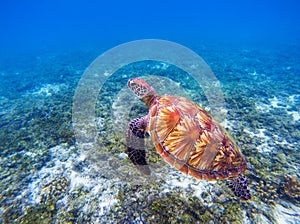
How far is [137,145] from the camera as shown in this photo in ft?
13.1

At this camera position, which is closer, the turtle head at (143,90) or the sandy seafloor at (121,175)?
the sandy seafloor at (121,175)

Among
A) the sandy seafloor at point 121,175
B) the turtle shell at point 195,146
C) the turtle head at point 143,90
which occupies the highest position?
the turtle head at point 143,90

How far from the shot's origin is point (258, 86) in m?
9.51

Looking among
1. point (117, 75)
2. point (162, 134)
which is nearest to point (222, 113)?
point (162, 134)

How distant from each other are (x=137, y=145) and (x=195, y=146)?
59.3 inches

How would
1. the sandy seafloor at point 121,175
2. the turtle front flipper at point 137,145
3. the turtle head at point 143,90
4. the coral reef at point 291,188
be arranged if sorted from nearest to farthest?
the sandy seafloor at point 121,175 < the coral reef at point 291,188 < the turtle front flipper at point 137,145 < the turtle head at point 143,90

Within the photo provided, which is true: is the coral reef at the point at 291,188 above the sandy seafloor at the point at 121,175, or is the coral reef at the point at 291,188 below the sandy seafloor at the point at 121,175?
above

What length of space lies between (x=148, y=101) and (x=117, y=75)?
7.12 m

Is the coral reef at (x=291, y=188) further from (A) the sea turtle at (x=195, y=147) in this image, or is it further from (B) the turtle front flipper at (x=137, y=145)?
(B) the turtle front flipper at (x=137, y=145)

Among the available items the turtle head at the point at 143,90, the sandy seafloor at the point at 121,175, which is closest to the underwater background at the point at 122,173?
the sandy seafloor at the point at 121,175

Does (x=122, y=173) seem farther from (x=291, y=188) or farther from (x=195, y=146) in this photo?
(x=291, y=188)

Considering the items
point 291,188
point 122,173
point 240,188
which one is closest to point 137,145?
point 122,173

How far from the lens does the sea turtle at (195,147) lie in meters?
3.05

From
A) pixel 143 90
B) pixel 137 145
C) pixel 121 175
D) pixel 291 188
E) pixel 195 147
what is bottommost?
pixel 121 175
